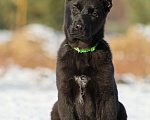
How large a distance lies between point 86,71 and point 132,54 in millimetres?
9613

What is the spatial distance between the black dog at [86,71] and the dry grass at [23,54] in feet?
31.1

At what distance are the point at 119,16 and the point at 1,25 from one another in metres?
9.87

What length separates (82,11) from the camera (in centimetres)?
377

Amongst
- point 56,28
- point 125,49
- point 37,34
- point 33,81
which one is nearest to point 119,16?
point 56,28

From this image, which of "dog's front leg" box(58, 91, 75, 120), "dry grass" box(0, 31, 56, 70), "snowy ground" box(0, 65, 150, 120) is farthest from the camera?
"dry grass" box(0, 31, 56, 70)

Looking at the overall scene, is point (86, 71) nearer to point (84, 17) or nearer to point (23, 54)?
point (84, 17)

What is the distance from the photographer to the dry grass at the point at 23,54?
14172 millimetres

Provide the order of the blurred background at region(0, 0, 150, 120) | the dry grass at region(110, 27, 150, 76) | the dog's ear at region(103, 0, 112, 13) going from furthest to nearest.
Result: the dry grass at region(110, 27, 150, 76), the blurred background at region(0, 0, 150, 120), the dog's ear at region(103, 0, 112, 13)

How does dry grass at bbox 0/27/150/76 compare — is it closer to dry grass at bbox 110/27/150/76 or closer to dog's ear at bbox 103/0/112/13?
dry grass at bbox 110/27/150/76

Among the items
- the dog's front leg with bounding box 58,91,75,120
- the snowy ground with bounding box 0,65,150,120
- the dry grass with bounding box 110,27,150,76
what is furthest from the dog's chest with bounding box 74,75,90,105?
the dry grass with bounding box 110,27,150,76

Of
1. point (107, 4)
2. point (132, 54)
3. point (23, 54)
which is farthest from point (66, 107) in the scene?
point (23, 54)

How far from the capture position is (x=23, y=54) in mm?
15883

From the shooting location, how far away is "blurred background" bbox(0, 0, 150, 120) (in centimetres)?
676

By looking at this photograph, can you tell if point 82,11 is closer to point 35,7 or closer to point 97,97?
point 97,97
